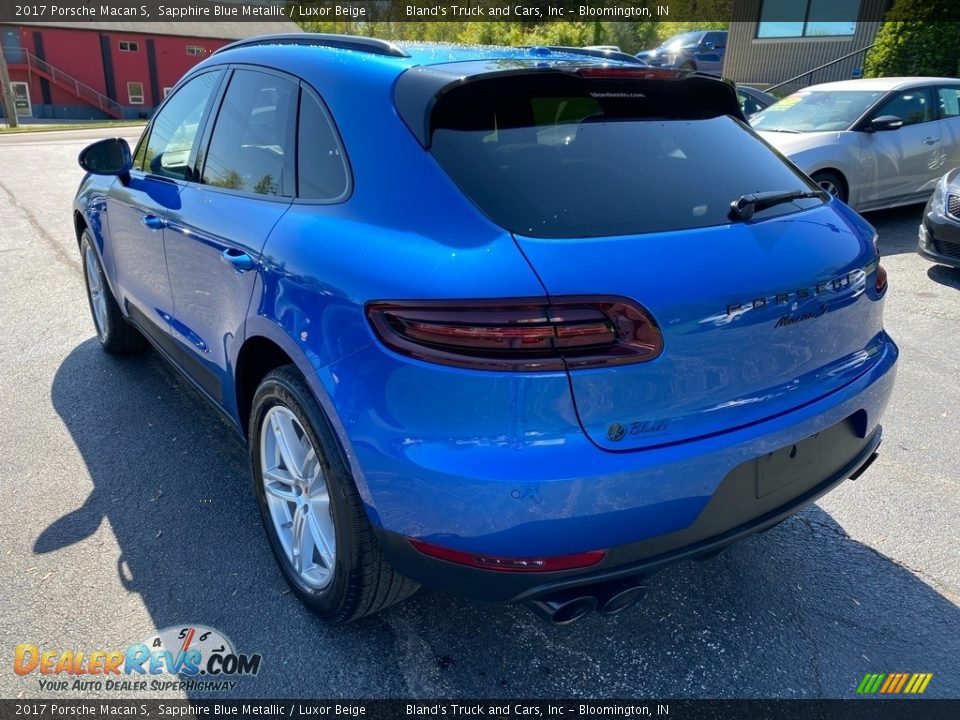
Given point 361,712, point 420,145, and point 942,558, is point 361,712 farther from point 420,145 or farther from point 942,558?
point 942,558

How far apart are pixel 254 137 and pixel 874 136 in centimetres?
752

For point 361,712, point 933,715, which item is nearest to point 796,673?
point 933,715

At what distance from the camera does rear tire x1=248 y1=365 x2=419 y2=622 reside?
6.89ft

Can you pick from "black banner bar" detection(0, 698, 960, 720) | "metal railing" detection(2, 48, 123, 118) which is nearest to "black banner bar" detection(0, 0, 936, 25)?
"metal railing" detection(2, 48, 123, 118)

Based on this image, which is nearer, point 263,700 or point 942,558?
point 263,700

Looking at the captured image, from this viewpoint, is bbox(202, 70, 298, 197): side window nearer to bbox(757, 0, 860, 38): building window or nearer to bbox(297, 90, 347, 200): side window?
bbox(297, 90, 347, 200): side window

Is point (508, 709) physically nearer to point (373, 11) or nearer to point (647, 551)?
point (647, 551)

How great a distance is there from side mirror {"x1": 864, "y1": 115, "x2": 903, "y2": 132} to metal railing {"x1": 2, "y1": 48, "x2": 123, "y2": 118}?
44579 millimetres

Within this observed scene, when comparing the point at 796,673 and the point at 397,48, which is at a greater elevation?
the point at 397,48

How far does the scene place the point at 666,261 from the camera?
1851 millimetres

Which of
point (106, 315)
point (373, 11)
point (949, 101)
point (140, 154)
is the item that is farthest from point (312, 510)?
point (373, 11)

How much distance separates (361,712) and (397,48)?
83.4 inches

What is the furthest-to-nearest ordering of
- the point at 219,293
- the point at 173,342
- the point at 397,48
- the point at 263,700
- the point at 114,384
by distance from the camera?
the point at 114,384
the point at 173,342
the point at 219,293
the point at 397,48
the point at 263,700

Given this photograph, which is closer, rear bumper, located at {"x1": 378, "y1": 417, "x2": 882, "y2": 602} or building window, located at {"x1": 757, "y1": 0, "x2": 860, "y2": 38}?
rear bumper, located at {"x1": 378, "y1": 417, "x2": 882, "y2": 602}
